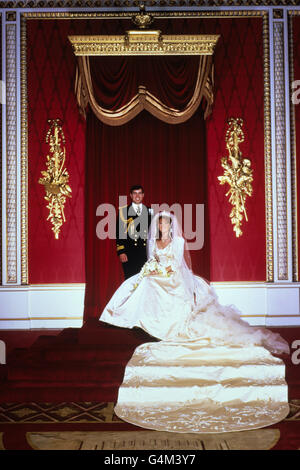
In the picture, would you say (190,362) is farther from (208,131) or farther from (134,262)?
(208,131)

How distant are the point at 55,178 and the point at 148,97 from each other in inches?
61.8

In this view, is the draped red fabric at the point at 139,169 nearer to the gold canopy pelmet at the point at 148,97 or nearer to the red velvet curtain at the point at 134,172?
the red velvet curtain at the point at 134,172

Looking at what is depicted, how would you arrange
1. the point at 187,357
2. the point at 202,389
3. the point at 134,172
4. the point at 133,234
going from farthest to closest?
the point at 134,172 → the point at 133,234 → the point at 187,357 → the point at 202,389

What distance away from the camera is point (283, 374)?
145 inches

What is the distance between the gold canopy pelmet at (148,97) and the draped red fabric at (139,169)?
0.78 ft

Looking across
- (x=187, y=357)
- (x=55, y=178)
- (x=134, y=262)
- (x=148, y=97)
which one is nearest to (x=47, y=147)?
(x=55, y=178)

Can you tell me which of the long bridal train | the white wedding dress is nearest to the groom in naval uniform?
the white wedding dress

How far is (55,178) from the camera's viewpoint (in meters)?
6.16

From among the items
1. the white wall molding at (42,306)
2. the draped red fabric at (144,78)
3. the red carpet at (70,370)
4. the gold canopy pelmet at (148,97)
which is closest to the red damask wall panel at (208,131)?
the white wall molding at (42,306)

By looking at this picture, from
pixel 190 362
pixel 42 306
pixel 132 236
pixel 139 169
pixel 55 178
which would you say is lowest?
pixel 190 362

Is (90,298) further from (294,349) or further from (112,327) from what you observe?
(294,349)

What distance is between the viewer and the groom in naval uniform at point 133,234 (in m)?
5.61
